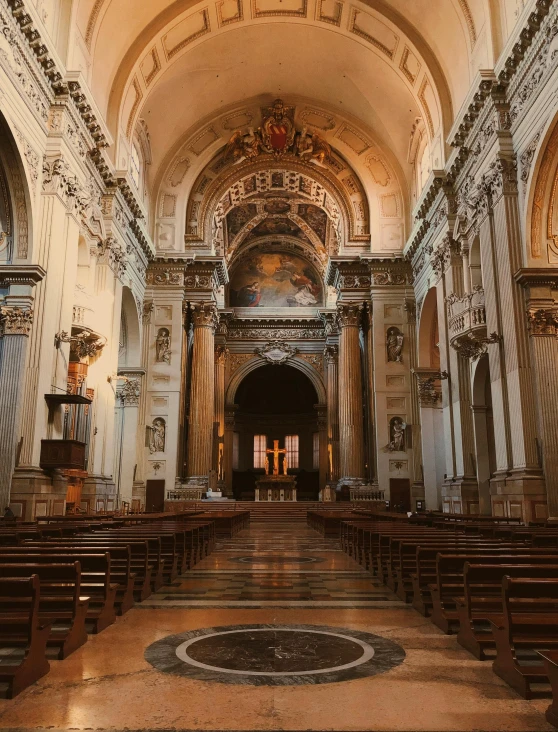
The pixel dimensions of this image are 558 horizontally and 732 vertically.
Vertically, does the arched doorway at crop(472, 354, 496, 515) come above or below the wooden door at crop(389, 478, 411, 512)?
above

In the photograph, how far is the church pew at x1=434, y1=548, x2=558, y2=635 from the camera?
4781 mm

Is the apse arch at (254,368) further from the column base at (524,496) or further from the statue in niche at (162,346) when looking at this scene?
the column base at (524,496)

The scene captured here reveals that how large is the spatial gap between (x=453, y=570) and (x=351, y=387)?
22.2 m

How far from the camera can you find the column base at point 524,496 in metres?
13.5

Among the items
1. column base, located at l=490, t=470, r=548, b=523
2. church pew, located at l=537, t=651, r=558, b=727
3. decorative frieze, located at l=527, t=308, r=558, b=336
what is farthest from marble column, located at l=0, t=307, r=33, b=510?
church pew, located at l=537, t=651, r=558, b=727

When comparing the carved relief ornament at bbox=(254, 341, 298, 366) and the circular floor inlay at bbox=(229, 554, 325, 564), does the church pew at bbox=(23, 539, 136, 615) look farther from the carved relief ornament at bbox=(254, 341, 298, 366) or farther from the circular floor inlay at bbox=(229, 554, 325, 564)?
the carved relief ornament at bbox=(254, 341, 298, 366)

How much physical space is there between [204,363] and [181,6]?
13544 millimetres

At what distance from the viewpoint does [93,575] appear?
17.3 ft

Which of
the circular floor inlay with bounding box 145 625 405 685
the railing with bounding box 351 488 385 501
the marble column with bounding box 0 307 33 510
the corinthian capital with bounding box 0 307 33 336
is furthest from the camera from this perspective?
the railing with bounding box 351 488 385 501

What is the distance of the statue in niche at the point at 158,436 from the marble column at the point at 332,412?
1059 cm

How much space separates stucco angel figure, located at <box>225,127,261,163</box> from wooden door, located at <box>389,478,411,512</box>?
15700mm

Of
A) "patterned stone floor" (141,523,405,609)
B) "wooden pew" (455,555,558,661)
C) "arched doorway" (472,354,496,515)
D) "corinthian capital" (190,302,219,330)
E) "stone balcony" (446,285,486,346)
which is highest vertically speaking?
"corinthian capital" (190,302,219,330)

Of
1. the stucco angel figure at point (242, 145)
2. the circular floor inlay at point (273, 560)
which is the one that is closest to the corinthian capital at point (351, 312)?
the stucco angel figure at point (242, 145)

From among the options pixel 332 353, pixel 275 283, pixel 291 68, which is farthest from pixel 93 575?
pixel 275 283
